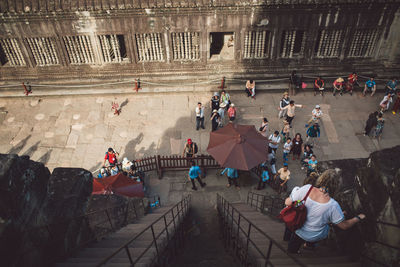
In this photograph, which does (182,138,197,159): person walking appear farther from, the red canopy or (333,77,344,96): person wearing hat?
(333,77,344,96): person wearing hat

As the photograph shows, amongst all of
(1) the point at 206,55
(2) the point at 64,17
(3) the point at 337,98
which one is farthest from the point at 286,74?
(2) the point at 64,17

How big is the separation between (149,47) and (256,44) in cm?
541

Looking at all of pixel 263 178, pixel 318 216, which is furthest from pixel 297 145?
pixel 318 216

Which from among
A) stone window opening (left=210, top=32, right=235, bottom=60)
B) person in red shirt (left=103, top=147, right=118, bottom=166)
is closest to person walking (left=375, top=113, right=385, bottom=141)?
stone window opening (left=210, top=32, right=235, bottom=60)

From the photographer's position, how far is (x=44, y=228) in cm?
539

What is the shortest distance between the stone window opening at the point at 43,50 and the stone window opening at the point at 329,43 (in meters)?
13.4

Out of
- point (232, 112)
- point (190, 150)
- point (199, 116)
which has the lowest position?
point (190, 150)

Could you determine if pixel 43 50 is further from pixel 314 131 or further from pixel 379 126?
pixel 379 126

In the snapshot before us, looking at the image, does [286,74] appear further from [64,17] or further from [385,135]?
[64,17]

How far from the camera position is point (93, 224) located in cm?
709

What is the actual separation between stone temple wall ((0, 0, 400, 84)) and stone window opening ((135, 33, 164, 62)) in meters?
0.05

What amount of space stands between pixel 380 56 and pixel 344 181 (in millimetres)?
11711

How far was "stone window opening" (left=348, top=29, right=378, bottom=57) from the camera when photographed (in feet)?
48.7

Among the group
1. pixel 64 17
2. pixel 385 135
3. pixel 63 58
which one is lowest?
pixel 385 135
